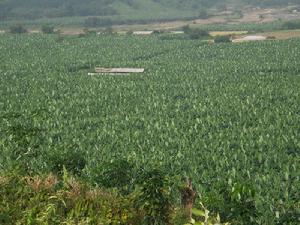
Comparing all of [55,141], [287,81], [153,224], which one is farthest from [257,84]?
[153,224]

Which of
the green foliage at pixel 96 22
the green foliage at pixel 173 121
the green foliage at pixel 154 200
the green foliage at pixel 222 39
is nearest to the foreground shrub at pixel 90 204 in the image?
the green foliage at pixel 154 200

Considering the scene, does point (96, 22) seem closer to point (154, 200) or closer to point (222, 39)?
point (222, 39)

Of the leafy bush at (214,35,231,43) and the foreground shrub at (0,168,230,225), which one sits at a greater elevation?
the foreground shrub at (0,168,230,225)

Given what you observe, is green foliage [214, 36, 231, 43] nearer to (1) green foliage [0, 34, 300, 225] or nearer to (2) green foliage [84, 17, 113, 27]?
(1) green foliage [0, 34, 300, 225]

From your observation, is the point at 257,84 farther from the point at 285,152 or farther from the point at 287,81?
the point at 285,152

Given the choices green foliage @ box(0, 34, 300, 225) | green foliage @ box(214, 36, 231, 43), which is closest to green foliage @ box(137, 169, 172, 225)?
green foliage @ box(0, 34, 300, 225)

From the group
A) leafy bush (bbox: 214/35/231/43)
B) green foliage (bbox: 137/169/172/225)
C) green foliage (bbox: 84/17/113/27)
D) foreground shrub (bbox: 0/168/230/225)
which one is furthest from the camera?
green foliage (bbox: 84/17/113/27)

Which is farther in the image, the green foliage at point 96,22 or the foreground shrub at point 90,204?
the green foliage at point 96,22

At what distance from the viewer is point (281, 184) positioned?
72.9 feet

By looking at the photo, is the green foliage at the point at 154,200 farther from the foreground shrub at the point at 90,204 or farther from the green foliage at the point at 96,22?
the green foliage at the point at 96,22

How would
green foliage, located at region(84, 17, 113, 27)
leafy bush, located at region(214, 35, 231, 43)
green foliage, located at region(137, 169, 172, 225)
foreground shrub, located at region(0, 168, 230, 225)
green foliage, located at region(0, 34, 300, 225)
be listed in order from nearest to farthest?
foreground shrub, located at region(0, 168, 230, 225)
green foliage, located at region(137, 169, 172, 225)
green foliage, located at region(0, 34, 300, 225)
leafy bush, located at region(214, 35, 231, 43)
green foliage, located at region(84, 17, 113, 27)

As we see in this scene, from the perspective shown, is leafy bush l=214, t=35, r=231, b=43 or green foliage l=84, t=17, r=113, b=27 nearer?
leafy bush l=214, t=35, r=231, b=43

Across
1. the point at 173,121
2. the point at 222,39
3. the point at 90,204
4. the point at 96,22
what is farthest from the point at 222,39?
the point at 96,22

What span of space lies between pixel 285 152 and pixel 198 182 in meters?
6.93
